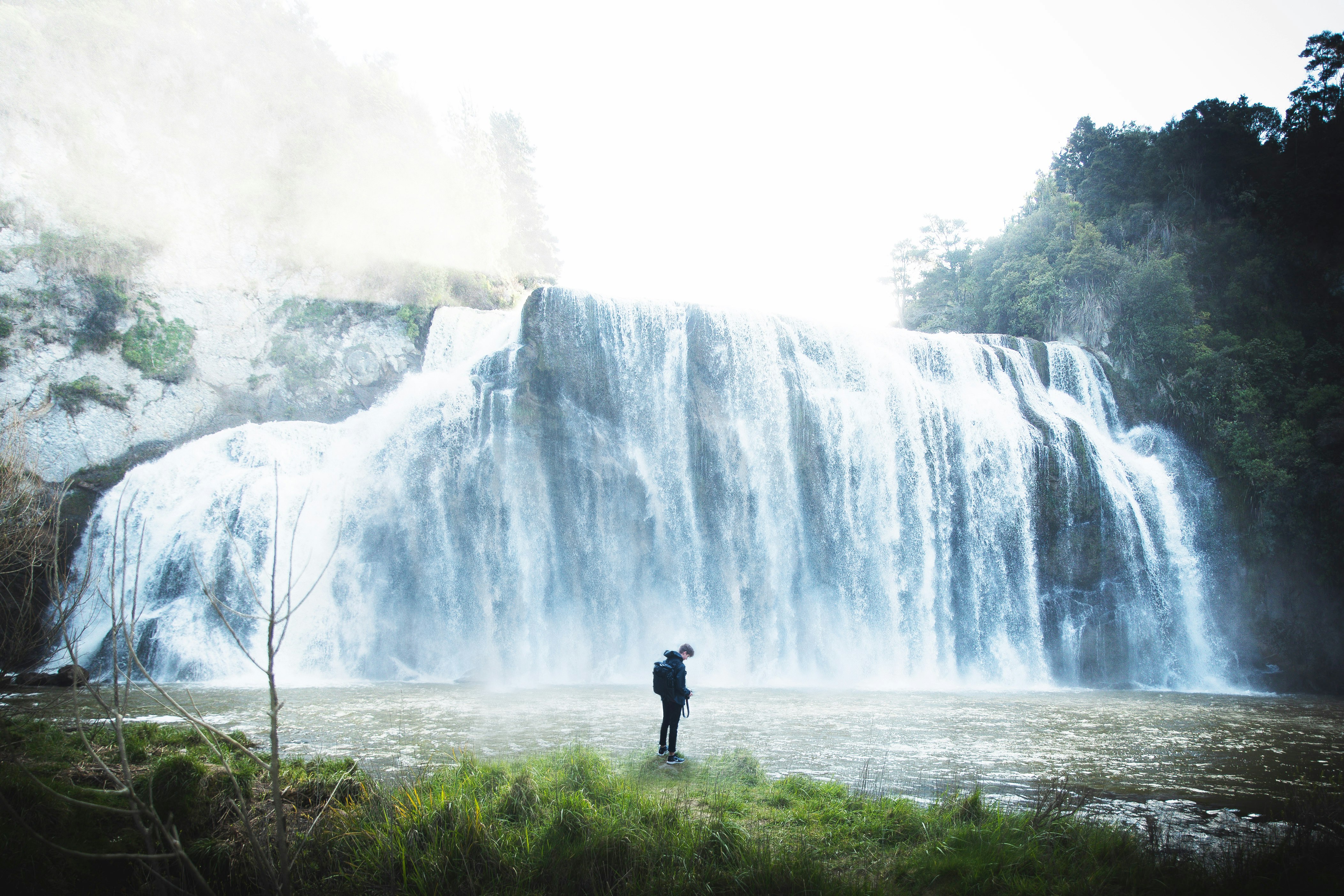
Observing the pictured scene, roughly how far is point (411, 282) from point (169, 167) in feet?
30.5

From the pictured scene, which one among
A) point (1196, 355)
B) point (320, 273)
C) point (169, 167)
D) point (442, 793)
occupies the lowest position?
point (442, 793)

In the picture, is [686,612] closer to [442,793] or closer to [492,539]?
[492,539]

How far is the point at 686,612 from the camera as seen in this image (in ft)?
64.3

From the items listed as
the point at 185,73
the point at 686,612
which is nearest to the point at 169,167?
the point at 185,73

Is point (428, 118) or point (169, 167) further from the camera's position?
point (428, 118)

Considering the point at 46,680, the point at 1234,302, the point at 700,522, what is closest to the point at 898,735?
the point at 700,522

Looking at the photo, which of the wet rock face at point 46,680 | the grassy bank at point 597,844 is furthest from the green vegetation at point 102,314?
the grassy bank at point 597,844

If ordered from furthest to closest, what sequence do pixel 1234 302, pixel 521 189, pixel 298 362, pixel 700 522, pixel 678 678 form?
pixel 521 189 → pixel 1234 302 → pixel 298 362 → pixel 700 522 → pixel 678 678

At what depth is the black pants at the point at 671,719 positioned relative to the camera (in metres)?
7.09

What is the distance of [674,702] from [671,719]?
0.22 m

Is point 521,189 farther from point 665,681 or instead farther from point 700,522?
point 665,681

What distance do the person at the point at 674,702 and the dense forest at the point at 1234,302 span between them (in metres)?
22.1

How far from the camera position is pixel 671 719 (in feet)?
23.5

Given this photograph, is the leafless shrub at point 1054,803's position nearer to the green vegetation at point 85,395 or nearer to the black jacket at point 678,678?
the black jacket at point 678,678
